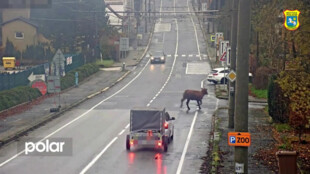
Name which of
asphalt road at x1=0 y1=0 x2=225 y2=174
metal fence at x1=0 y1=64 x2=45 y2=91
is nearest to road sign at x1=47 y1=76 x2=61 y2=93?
asphalt road at x1=0 y1=0 x2=225 y2=174

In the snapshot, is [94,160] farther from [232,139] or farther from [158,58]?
[158,58]

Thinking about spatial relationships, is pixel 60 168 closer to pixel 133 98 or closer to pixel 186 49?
pixel 133 98

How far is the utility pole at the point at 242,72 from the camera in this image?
13523 millimetres

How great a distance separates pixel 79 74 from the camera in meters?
57.1

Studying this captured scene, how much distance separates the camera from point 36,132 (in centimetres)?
3116

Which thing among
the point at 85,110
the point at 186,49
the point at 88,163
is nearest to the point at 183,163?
the point at 88,163

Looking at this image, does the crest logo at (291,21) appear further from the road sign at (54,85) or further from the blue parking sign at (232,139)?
the road sign at (54,85)

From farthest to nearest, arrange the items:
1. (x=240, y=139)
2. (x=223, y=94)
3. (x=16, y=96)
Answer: (x=223, y=94) < (x=16, y=96) < (x=240, y=139)

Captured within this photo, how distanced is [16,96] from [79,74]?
54.1ft

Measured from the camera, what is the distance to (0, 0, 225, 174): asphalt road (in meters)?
22.8

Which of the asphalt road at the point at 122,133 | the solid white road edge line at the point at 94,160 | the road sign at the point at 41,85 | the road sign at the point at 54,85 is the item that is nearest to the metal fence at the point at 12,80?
the road sign at the point at 41,85

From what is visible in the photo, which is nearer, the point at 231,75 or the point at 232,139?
the point at 232,139

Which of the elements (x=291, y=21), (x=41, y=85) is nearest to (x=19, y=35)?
(x=41, y=85)

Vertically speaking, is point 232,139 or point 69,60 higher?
point 69,60
